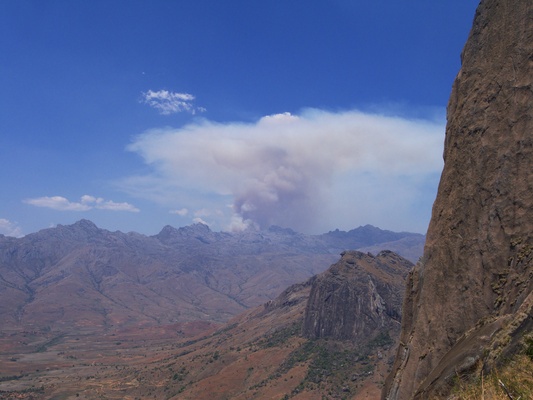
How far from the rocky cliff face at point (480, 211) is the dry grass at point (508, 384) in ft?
9.79

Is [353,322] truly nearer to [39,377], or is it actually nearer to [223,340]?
[223,340]

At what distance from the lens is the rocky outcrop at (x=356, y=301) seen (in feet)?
321

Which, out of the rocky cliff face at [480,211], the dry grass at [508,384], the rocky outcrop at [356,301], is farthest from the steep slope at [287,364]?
the dry grass at [508,384]

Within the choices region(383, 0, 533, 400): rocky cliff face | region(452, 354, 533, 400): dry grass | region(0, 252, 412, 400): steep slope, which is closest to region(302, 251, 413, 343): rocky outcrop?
region(0, 252, 412, 400): steep slope

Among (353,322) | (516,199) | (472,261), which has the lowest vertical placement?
(353,322)

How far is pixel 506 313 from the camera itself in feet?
54.3

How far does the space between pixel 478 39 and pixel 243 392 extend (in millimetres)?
86481

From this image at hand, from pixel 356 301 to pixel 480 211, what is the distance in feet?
284

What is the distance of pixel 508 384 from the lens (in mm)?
11195

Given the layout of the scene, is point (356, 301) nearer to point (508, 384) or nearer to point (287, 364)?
point (287, 364)

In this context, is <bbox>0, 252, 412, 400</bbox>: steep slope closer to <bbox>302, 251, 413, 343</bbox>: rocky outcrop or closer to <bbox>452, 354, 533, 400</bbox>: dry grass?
<bbox>302, 251, 413, 343</bbox>: rocky outcrop

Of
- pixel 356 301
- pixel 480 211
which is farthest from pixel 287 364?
pixel 480 211

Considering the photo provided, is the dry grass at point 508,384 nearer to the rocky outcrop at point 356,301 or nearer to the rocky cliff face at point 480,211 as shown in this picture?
the rocky cliff face at point 480,211

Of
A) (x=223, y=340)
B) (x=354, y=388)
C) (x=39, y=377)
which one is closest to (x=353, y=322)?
(x=354, y=388)
